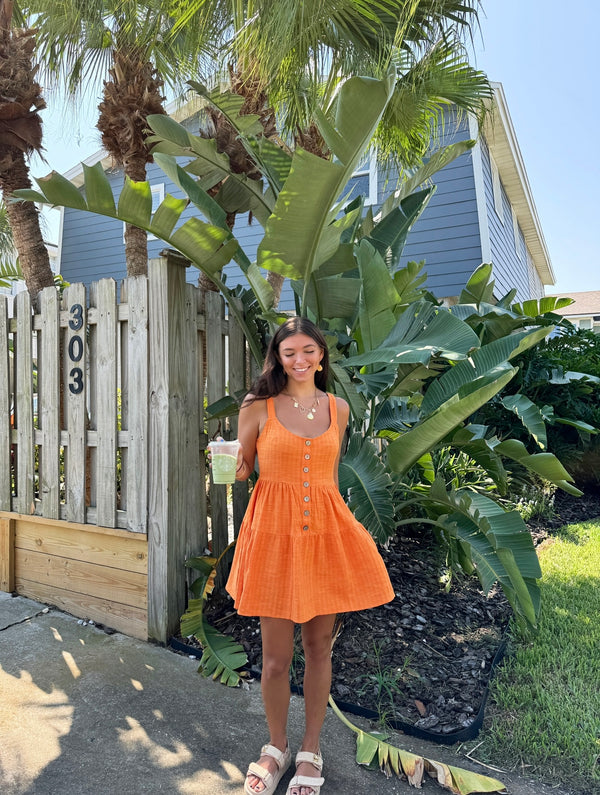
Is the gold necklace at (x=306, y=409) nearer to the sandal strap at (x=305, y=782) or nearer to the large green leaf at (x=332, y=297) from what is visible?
the large green leaf at (x=332, y=297)

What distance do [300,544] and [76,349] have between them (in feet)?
7.51

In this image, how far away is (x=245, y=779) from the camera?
80.0 inches

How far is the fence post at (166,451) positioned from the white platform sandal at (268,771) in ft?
3.91

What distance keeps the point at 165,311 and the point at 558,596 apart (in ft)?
10.9

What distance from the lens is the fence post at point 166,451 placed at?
306 centimetres

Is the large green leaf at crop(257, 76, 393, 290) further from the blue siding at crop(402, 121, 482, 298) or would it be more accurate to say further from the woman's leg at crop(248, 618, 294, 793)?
the blue siding at crop(402, 121, 482, 298)

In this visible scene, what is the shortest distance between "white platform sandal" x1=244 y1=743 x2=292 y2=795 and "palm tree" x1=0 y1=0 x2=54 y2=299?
402 centimetres

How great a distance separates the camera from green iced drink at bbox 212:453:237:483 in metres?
1.95

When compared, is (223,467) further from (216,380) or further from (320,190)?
(216,380)

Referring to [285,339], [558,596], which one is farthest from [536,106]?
[285,339]

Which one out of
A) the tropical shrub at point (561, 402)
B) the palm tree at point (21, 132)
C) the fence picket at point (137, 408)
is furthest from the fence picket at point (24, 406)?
the tropical shrub at point (561, 402)

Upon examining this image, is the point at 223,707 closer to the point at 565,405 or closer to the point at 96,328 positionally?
the point at 96,328

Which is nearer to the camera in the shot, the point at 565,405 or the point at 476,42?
the point at 476,42

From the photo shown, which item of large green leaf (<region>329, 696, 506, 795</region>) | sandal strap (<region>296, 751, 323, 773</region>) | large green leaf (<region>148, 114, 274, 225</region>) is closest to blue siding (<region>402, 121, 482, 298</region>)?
large green leaf (<region>148, 114, 274, 225</region>)
